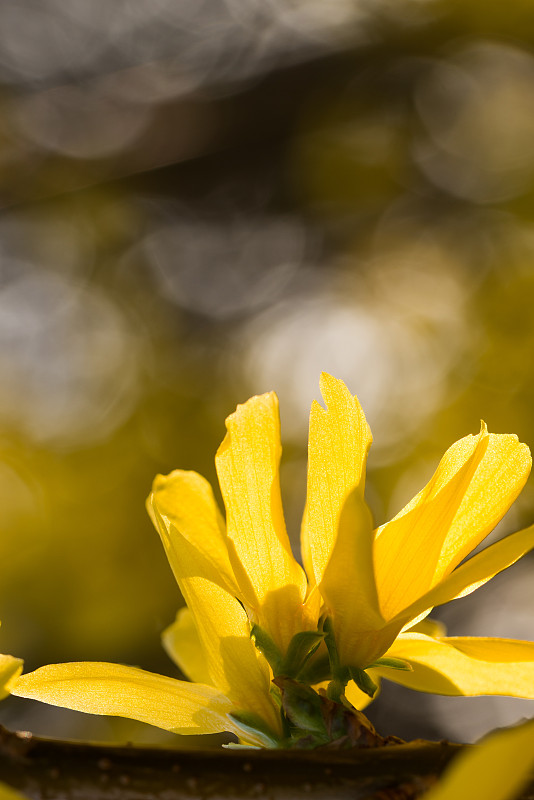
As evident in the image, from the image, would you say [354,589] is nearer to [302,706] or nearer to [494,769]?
[302,706]

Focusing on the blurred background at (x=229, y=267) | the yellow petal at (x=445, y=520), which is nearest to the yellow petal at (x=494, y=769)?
the yellow petal at (x=445, y=520)

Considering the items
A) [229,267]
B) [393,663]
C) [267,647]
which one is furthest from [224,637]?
[229,267]

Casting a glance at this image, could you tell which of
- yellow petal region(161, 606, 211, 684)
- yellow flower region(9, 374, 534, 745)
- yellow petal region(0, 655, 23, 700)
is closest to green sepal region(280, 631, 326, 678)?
yellow flower region(9, 374, 534, 745)

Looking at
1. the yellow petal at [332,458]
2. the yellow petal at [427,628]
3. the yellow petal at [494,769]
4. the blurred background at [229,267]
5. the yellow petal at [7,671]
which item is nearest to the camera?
the yellow petal at [494,769]

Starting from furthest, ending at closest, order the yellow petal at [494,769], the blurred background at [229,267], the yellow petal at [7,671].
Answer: the blurred background at [229,267], the yellow petal at [7,671], the yellow petal at [494,769]

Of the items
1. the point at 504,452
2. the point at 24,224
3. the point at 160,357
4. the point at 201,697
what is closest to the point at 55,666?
the point at 201,697

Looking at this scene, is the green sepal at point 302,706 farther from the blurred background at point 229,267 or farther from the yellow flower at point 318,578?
the blurred background at point 229,267
